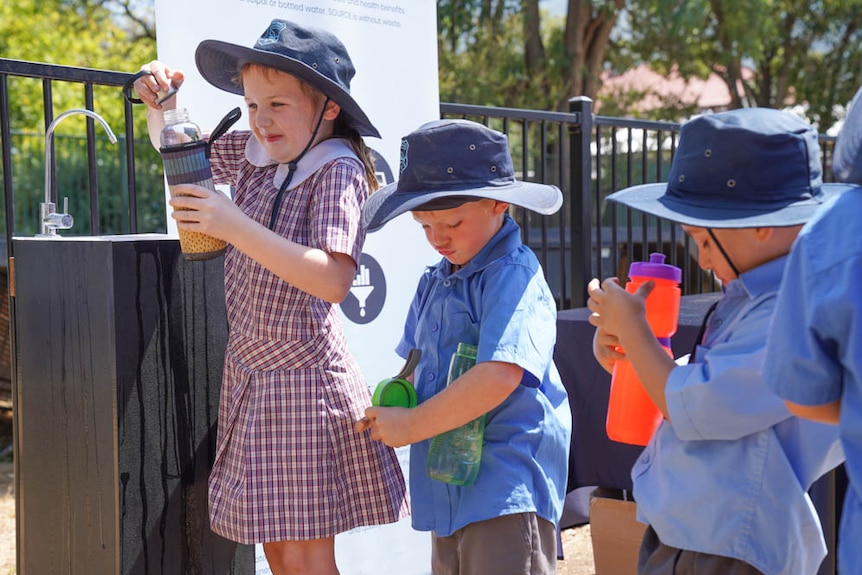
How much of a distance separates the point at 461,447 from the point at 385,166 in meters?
1.86

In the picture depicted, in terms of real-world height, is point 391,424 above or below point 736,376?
below

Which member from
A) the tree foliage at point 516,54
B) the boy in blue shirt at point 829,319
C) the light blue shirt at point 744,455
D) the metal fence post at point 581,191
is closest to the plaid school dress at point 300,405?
the light blue shirt at point 744,455

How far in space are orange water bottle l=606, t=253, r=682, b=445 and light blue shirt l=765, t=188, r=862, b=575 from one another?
2.49 ft

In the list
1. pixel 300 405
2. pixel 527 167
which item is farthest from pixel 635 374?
pixel 527 167

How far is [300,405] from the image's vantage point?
92.2 inches

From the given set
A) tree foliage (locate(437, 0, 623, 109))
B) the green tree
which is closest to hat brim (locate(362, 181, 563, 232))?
the green tree

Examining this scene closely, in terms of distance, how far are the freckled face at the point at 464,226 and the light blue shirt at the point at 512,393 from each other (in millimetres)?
25

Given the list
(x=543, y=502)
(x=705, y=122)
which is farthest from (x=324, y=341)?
(x=705, y=122)

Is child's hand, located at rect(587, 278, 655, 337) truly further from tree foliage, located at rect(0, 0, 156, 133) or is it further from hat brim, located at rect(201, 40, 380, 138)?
tree foliage, located at rect(0, 0, 156, 133)

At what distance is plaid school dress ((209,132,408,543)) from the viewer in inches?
91.4

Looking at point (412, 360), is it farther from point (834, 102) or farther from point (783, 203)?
point (834, 102)

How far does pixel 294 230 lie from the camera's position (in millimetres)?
2336

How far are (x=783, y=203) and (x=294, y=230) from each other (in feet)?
3.64

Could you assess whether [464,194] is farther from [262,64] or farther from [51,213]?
[51,213]
